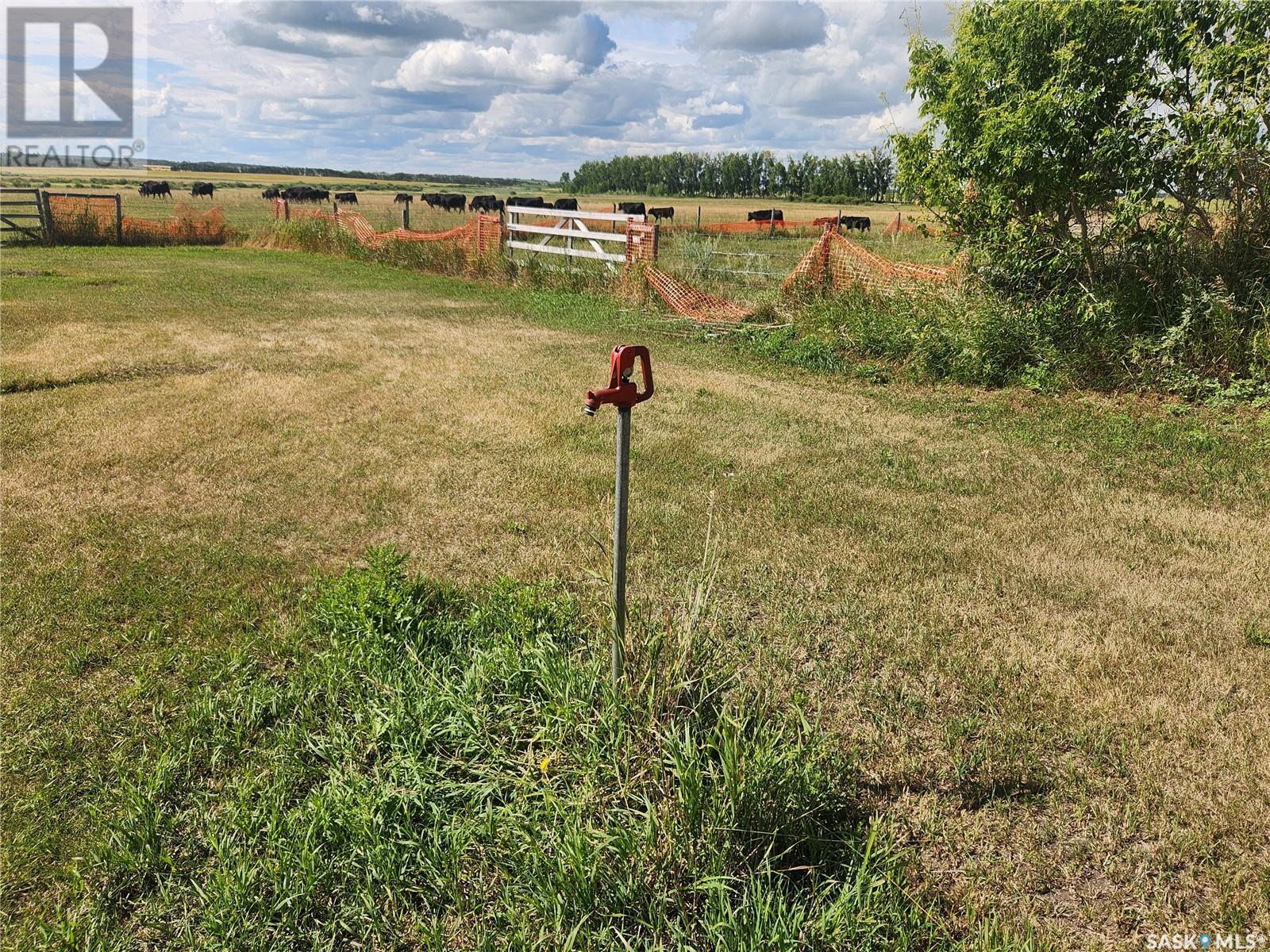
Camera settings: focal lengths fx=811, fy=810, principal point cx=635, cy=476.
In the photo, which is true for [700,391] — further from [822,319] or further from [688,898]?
[688,898]

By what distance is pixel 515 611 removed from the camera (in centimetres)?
382

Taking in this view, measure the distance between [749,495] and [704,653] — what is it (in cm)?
284

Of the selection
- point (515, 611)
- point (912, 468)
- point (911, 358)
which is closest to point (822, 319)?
point (911, 358)

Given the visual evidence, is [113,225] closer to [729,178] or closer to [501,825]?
[501,825]

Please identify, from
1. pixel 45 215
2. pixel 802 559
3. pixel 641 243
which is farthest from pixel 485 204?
pixel 802 559

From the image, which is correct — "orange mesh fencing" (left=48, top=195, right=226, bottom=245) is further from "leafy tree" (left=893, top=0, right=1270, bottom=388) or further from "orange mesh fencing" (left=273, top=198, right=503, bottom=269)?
"leafy tree" (left=893, top=0, right=1270, bottom=388)

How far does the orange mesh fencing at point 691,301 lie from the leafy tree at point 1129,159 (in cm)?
430

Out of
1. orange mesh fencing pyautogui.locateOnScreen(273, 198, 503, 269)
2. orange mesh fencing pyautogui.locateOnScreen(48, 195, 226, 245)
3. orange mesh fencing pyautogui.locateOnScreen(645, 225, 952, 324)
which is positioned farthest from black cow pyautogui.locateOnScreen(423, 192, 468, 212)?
orange mesh fencing pyautogui.locateOnScreen(645, 225, 952, 324)

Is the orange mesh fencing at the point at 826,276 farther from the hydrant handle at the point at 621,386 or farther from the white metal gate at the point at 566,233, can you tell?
the hydrant handle at the point at 621,386

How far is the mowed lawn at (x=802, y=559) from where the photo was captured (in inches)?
112

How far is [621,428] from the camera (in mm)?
2775

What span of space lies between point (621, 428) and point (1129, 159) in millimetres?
7558

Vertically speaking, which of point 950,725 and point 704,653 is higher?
point 704,653

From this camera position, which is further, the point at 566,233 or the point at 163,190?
the point at 163,190
